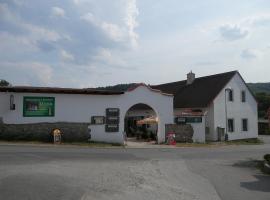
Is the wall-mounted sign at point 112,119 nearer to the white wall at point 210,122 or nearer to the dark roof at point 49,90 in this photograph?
the dark roof at point 49,90

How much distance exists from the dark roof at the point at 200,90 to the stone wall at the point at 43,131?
14562mm

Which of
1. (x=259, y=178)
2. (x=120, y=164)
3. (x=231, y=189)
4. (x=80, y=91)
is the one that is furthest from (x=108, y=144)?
(x=231, y=189)

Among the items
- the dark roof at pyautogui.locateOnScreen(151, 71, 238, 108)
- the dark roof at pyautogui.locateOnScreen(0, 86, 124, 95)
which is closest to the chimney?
the dark roof at pyautogui.locateOnScreen(151, 71, 238, 108)

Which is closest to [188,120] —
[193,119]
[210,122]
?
[193,119]

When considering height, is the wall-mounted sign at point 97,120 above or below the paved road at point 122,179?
above

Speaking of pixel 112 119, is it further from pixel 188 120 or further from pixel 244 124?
pixel 244 124

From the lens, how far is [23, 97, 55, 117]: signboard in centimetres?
2669

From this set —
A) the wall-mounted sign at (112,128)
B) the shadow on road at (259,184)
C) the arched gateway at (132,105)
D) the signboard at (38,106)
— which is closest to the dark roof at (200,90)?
the arched gateway at (132,105)

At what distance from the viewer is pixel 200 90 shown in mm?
41281

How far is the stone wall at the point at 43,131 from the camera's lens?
2581 cm

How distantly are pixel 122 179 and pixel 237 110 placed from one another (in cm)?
3014

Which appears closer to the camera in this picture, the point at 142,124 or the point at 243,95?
the point at 142,124

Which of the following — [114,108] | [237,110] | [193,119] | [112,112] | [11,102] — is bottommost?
[193,119]

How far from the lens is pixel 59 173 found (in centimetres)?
1231
